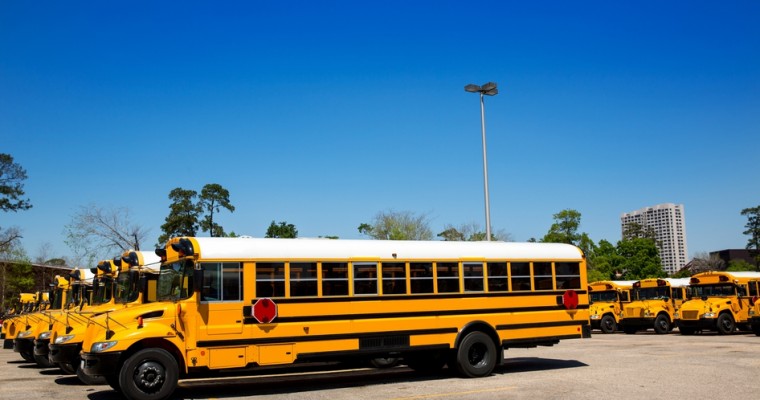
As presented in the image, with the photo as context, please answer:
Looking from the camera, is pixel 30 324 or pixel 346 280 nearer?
pixel 346 280

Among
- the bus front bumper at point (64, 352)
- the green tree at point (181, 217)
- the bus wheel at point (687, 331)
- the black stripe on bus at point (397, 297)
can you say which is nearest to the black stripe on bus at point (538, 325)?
the black stripe on bus at point (397, 297)

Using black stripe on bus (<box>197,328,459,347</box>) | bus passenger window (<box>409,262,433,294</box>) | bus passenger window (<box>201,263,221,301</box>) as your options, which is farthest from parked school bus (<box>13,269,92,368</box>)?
bus passenger window (<box>409,262,433,294</box>)

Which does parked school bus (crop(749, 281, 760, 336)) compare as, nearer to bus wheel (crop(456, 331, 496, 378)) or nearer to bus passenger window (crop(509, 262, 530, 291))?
bus passenger window (crop(509, 262, 530, 291))

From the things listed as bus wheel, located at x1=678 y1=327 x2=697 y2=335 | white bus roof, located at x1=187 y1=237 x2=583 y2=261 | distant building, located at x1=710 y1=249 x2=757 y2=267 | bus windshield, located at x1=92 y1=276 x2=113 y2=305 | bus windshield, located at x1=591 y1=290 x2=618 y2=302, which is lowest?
bus wheel, located at x1=678 y1=327 x2=697 y2=335

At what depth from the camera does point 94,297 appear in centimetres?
1795

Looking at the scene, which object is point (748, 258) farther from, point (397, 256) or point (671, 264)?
point (397, 256)

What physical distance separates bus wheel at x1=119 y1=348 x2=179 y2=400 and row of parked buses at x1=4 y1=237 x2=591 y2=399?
0.02m

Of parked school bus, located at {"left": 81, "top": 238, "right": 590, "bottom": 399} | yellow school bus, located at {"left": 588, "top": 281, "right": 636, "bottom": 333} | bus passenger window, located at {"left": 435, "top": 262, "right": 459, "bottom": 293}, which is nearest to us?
parked school bus, located at {"left": 81, "top": 238, "right": 590, "bottom": 399}

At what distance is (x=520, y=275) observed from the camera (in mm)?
14531

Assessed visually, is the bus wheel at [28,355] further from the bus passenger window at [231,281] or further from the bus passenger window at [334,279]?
the bus passenger window at [334,279]

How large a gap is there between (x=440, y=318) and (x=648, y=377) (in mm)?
4043

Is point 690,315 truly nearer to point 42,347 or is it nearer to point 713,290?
point 713,290

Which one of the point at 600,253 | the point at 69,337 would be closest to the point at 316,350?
the point at 69,337

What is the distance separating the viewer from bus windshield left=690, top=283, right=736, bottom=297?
26484mm
